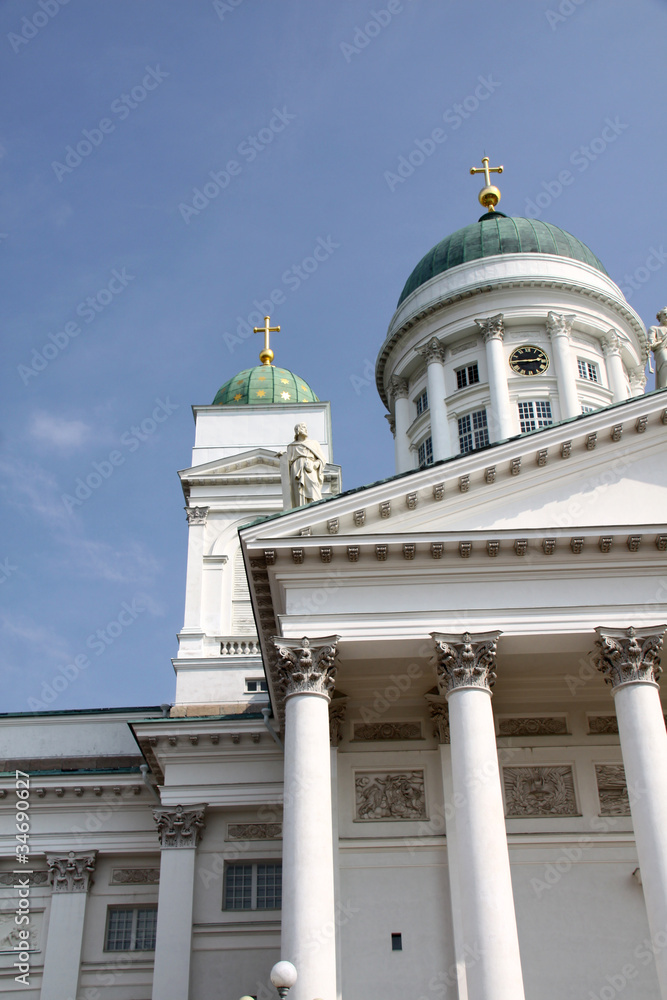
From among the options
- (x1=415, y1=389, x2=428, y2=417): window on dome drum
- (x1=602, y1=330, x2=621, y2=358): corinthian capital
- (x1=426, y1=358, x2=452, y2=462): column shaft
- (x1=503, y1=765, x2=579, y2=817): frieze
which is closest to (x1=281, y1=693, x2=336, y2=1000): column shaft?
(x1=503, y1=765, x2=579, y2=817): frieze

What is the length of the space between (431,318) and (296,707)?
21210 millimetres

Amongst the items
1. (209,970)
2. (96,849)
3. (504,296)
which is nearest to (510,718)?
(209,970)

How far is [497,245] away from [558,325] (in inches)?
164

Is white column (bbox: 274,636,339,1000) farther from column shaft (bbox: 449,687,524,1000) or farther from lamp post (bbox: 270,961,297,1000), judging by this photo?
lamp post (bbox: 270,961,297,1000)

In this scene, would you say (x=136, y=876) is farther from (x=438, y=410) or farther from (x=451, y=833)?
(x=438, y=410)

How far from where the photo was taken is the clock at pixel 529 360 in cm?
3450

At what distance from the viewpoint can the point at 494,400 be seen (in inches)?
1305

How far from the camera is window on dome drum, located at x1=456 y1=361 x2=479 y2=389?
3488 cm

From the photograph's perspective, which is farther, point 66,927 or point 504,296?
point 504,296

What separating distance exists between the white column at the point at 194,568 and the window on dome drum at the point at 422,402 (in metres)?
9.24

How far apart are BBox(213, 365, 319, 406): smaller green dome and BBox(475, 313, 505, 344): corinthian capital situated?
223 inches

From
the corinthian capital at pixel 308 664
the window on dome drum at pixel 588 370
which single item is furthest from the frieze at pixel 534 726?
the window on dome drum at pixel 588 370

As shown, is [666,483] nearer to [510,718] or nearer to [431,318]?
[510,718]

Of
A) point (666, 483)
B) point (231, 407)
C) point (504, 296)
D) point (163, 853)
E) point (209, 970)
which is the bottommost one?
point (209, 970)
